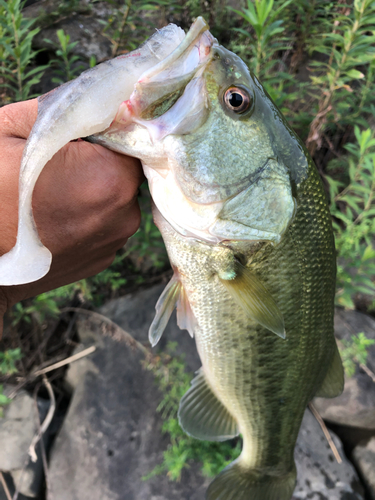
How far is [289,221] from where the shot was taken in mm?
923

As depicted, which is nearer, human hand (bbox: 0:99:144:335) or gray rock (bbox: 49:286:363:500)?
human hand (bbox: 0:99:144:335)

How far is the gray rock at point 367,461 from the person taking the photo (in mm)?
2180

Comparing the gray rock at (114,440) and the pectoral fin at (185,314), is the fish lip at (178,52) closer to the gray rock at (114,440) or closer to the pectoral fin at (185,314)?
the pectoral fin at (185,314)

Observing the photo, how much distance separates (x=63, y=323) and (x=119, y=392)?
2.67ft

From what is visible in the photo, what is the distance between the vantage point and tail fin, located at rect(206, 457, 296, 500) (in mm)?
1462

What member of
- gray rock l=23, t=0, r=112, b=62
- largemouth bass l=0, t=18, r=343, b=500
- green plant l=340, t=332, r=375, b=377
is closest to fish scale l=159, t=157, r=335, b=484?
largemouth bass l=0, t=18, r=343, b=500

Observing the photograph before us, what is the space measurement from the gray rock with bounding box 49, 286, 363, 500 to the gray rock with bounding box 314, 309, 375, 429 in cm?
16

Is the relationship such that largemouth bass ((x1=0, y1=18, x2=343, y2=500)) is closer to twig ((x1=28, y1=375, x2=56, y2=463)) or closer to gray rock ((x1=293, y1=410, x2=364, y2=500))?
gray rock ((x1=293, y1=410, x2=364, y2=500))

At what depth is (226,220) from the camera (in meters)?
0.85

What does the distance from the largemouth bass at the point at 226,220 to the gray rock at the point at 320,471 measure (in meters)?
0.86

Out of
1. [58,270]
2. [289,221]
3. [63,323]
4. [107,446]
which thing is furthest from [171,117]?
[63,323]

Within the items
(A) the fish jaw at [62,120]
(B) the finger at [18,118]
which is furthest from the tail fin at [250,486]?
(B) the finger at [18,118]

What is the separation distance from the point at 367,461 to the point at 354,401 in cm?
43

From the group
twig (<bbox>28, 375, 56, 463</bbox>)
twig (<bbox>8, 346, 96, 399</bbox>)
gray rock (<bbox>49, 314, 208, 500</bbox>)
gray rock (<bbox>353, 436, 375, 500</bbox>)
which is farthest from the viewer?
twig (<bbox>8, 346, 96, 399</bbox>)
